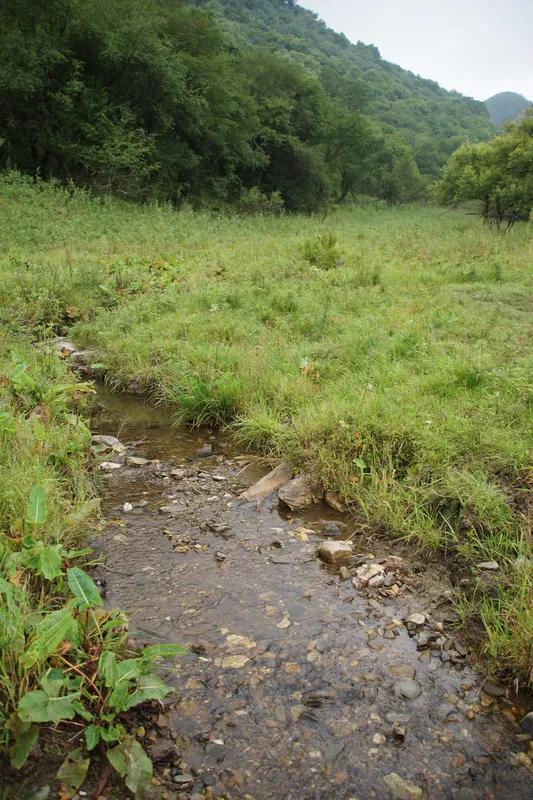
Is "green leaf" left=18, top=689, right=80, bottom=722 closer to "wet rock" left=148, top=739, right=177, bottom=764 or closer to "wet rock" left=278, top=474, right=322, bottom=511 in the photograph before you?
"wet rock" left=148, top=739, right=177, bottom=764

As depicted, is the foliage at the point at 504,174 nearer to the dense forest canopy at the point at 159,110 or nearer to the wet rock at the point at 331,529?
the dense forest canopy at the point at 159,110

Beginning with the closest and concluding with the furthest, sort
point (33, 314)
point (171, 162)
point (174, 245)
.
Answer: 1. point (33, 314)
2. point (174, 245)
3. point (171, 162)

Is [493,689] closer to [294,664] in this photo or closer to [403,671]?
[403,671]

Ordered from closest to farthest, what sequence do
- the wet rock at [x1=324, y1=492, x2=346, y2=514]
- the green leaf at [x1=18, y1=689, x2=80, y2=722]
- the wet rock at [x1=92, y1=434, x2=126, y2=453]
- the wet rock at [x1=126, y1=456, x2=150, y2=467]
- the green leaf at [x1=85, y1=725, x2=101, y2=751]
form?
the green leaf at [x1=18, y1=689, x2=80, y2=722] → the green leaf at [x1=85, y1=725, x2=101, y2=751] → the wet rock at [x1=324, y1=492, x2=346, y2=514] → the wet rock at [x1=126, y1=456, x2=150, y2=467] → the wet rock at [x1=92, y1=434, x2=126, y2=453]

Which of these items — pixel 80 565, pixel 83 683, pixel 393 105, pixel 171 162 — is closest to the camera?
pixel 83 683

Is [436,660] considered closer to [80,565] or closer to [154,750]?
[154,750]

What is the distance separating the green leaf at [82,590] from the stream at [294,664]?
291 mm

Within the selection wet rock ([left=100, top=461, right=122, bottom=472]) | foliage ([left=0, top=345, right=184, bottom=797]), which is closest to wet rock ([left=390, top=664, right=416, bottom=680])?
foliage ([left=0, top=345, right=184, bottom=797])

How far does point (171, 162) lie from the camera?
1001 inches

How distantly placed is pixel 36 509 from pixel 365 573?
2.11 meters

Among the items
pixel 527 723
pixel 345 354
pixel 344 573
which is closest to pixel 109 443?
pixel 344 573

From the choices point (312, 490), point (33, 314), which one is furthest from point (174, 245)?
point (312, 490)

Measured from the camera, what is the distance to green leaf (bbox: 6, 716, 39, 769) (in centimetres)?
199

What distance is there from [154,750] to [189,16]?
34258 mm
